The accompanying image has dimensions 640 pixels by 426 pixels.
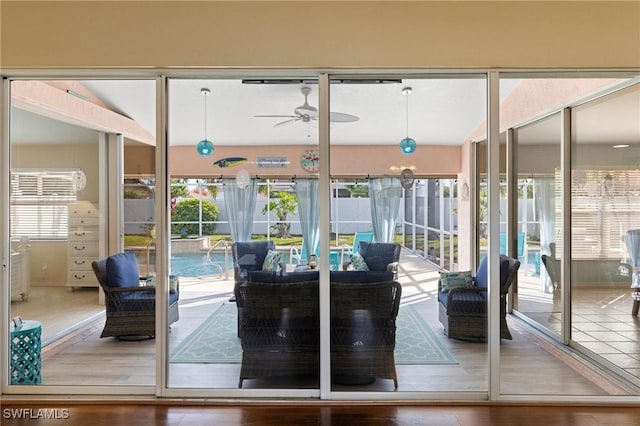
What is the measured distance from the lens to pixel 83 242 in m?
3.85

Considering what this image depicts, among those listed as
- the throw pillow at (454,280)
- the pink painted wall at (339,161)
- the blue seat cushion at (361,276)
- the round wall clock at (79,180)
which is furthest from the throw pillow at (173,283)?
the throw pillow at (454,280)

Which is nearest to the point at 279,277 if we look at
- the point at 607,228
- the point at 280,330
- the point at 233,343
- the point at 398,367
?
the point at 280,330

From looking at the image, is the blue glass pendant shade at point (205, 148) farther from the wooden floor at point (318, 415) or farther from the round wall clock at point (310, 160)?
the wooden floor at point (318, 415)

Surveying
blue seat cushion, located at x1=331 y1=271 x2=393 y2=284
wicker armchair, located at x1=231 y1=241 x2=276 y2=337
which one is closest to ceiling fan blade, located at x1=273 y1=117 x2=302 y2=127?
wicker armchair, located at x1=231 y1=241 x2=276 y2=337

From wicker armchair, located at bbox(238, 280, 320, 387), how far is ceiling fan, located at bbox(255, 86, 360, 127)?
1255mm

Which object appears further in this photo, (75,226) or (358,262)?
(75,226)

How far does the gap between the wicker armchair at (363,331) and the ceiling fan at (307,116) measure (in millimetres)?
1261

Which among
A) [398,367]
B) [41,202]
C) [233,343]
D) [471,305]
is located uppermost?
[41,202]

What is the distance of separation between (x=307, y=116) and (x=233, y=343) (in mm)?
1871

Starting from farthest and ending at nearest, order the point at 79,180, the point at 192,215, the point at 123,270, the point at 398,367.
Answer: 1. the point at 79,180
2. the point at 123,270
3. the point at 192,215
4. the point at 398,367

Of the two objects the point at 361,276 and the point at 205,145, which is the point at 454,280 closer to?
the point at 361,276

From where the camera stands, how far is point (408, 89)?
3221 millimetres

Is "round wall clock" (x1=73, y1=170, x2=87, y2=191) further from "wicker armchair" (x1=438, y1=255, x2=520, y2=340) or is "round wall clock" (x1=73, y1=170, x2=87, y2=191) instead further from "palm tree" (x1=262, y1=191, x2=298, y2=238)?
"wicker armchair" (x1=438, y1=255, x2=520, y2=340)

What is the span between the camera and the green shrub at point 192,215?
317cm
